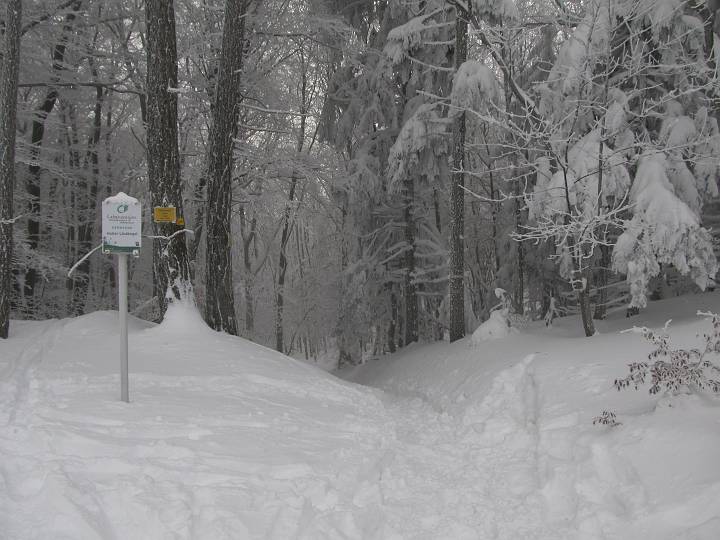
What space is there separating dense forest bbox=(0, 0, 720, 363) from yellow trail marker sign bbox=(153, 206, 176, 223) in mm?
216

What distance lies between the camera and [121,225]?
5.14 m

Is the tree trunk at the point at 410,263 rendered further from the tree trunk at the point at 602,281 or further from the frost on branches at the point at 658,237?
the frost on branches at the point at 658,237

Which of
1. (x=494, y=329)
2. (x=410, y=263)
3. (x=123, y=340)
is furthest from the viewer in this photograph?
(x=410, y=263)

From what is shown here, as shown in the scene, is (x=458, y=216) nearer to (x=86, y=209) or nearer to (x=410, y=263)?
(x=410, y=263)

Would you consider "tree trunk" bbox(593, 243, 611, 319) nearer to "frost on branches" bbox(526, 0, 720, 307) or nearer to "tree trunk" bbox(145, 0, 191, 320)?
"frost on branches" bbox(526, 0, 720, 307)

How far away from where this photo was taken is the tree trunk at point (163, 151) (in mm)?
8203

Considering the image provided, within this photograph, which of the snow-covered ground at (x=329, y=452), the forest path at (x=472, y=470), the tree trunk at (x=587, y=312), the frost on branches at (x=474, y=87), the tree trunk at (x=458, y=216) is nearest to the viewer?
the snow-covered ground at (x=329, y=452)

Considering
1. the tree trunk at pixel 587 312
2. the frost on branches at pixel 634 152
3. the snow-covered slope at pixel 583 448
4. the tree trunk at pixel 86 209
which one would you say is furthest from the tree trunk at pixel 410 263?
the tree trunk at pixel 86 209

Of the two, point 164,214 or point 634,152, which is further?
point 634,152

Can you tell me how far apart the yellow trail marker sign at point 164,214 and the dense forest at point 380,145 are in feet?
0.71

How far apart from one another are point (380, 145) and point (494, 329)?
20.3 ft

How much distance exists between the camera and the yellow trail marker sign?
782cm

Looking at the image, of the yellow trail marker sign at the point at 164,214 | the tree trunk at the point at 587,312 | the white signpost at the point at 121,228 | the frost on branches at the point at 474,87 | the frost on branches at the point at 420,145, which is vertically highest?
the frost on branches at the point at 474,87

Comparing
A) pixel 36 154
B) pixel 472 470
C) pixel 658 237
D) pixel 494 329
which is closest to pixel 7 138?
pixel 36 154
